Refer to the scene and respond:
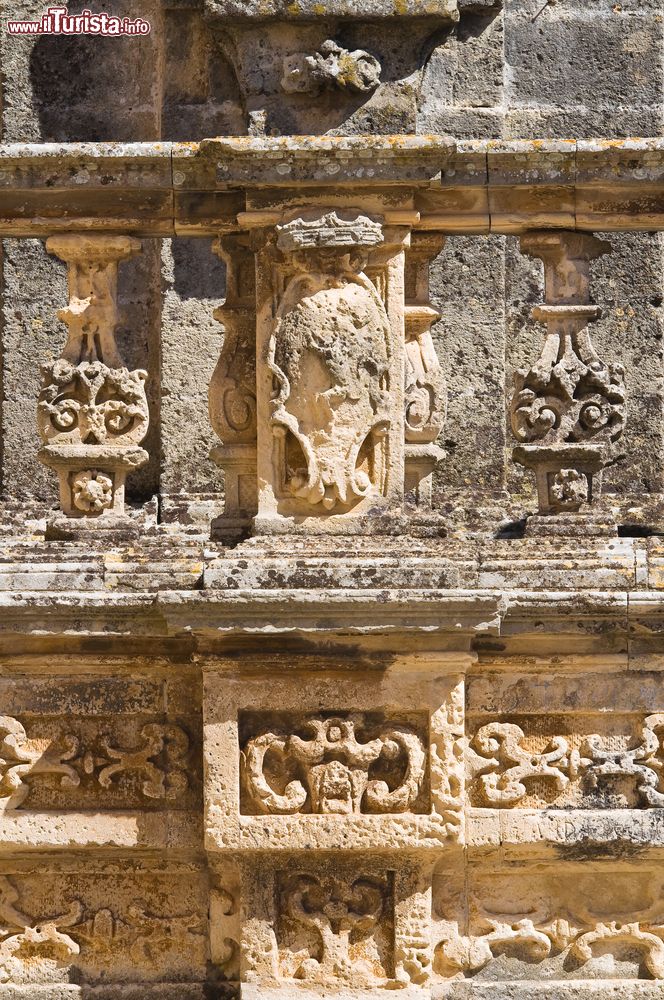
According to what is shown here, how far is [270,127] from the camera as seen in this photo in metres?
7.64

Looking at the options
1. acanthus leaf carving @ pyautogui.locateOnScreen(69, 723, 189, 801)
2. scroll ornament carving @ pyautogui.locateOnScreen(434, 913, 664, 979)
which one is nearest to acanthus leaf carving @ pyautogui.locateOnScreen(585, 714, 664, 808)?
scroll ornament carving @ pyautogui.locateOnScreen(434, 913, 664, 979)

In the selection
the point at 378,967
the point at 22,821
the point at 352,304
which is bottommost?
the point at 378,967

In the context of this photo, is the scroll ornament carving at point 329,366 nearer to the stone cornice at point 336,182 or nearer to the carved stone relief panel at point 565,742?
the stone cornice at point 336,182

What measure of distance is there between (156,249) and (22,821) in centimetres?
389

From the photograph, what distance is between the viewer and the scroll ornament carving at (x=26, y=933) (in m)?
7.76

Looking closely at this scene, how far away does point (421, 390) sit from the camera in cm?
896

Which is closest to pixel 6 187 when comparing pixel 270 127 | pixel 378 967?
pixel 270 127

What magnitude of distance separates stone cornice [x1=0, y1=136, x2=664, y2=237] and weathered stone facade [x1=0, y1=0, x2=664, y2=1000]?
1cm

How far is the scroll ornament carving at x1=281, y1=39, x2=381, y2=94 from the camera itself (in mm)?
7449

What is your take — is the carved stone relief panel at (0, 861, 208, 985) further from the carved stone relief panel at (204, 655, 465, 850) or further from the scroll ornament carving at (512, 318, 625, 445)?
the scroll ornament carving at (512, 318, 625, 445)

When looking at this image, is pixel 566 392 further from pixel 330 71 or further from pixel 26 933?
pixel 26 933

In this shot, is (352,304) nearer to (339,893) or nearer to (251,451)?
(251,451)

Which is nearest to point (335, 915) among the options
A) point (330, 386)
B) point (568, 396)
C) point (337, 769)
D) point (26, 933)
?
point (337, 769)

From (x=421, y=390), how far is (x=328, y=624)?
1891 millimetres
